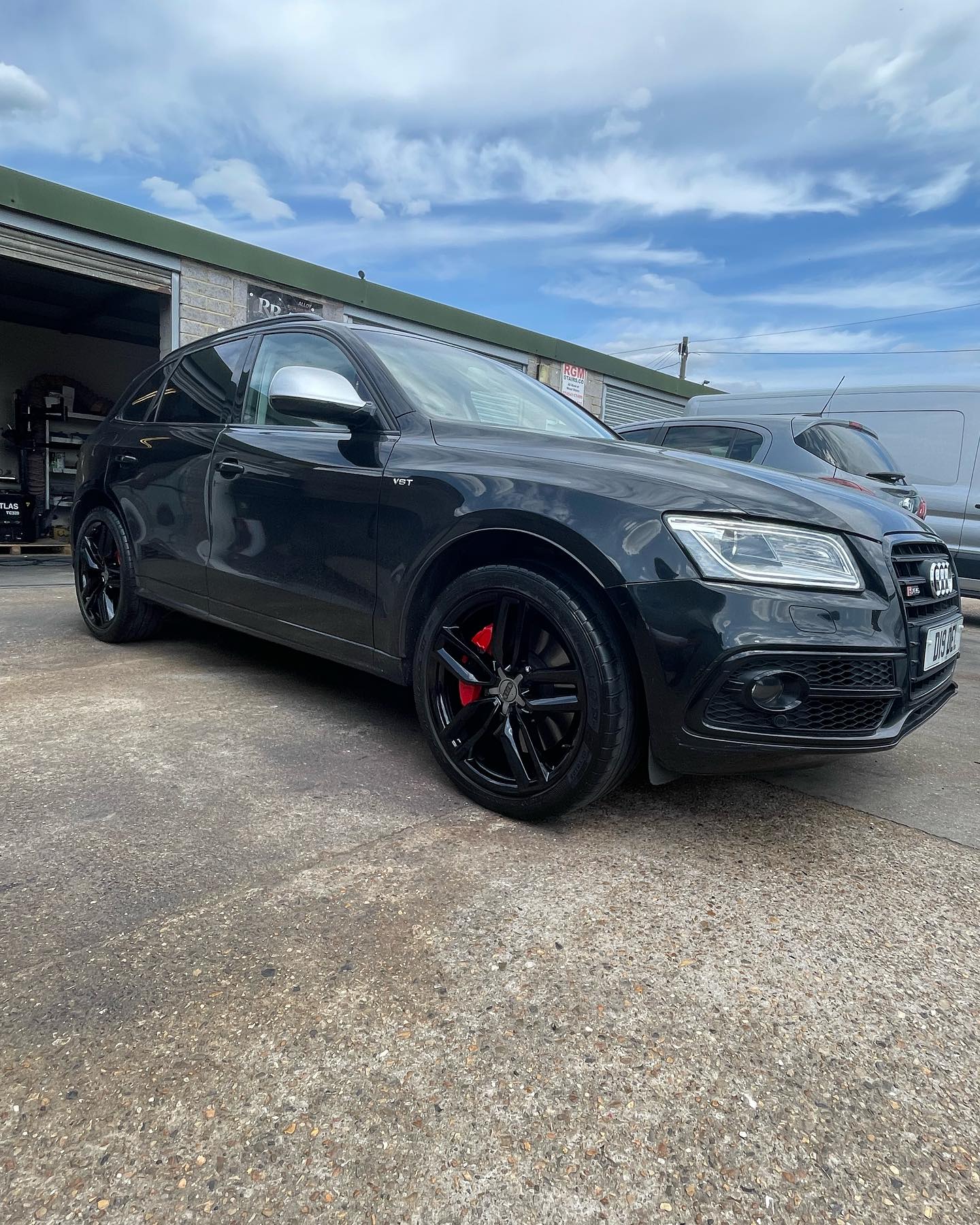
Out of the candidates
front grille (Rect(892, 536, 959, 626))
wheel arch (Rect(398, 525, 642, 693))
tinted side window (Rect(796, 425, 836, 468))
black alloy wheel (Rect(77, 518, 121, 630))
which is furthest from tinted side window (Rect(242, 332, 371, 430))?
tinted side window (Rect(796, 425, 836, 468))

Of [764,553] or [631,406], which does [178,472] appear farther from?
[631,406]

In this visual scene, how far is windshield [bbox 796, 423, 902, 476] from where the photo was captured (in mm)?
5730

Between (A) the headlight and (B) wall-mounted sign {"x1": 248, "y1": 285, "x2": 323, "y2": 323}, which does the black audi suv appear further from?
(B) wall-mounted sign {"x1": 248, "y1": 285, "x2": 323, "y2": 323}

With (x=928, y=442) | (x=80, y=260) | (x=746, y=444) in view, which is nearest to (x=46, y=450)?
(x=80, y=260)

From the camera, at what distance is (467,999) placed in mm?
1468

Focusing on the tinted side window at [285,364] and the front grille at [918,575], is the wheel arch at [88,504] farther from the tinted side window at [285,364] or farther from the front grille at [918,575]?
the front grille at [918,575]

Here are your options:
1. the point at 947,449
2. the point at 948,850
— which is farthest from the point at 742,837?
the point at 947,449

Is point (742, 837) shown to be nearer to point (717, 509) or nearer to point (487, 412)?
point (717, 509)

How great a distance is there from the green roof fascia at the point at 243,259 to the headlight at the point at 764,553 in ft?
25.8

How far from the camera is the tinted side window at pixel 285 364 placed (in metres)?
2.95

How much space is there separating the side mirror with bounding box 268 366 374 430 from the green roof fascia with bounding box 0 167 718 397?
6.40m

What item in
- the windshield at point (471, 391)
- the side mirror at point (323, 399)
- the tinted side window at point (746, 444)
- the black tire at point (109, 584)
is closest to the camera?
the side mirror at point (323, 399)

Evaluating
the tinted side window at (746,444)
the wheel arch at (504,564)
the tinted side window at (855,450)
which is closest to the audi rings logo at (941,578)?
the wheel arch at (504,564)

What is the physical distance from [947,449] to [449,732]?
6585mm
